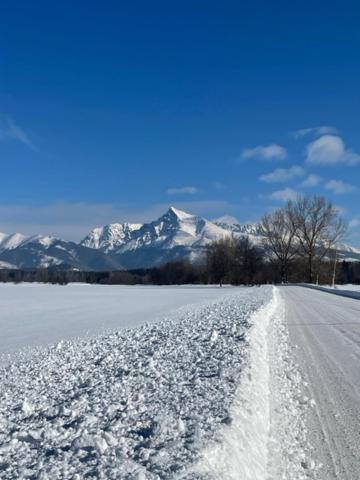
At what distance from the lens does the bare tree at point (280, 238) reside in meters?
74.5

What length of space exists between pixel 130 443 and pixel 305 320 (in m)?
13.0

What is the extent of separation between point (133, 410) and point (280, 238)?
7353 centimetres

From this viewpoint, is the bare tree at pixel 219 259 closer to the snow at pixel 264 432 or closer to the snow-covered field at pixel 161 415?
the snow-covered field at pixel 161 415

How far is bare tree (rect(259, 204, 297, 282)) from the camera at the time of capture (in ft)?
244

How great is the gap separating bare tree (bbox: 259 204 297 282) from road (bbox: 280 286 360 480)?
203 ft

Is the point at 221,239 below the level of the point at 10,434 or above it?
above

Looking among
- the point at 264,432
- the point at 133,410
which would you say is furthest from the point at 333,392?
→ the point at 133,410

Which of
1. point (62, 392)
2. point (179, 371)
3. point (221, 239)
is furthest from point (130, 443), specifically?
point (221, 239)

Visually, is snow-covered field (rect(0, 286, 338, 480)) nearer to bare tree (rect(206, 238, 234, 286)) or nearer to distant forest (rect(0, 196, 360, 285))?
distant forest (rect(0, 196, 360, 285))

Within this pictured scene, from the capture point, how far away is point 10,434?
4.79 metres

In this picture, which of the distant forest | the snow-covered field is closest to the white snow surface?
the snow-covered field

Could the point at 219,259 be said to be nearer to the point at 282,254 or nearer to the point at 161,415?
the point at 282,254

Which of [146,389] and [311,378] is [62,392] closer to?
[146,389]

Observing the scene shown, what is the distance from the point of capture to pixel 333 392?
6.78 meters
